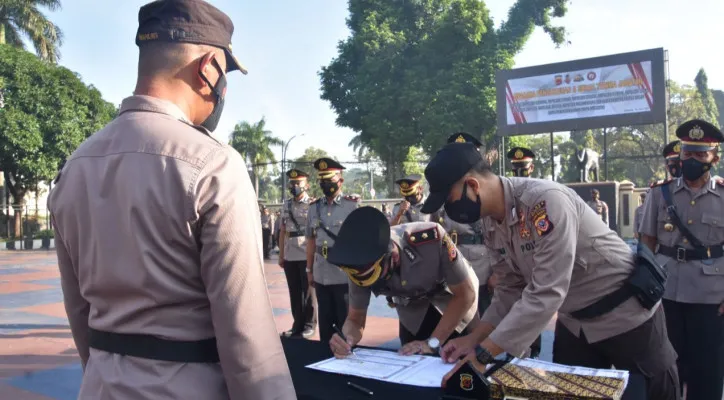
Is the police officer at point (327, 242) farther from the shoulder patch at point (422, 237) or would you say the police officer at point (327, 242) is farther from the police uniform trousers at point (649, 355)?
the police uniform trousers at point (649, 355)

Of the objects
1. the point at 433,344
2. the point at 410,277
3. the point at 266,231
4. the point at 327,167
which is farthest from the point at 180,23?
the point at 266,231

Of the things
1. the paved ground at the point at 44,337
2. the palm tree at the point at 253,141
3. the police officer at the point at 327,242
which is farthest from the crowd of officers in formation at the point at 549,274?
the palm tree at the point at 253,141

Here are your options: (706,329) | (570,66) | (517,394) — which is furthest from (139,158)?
(570,66)

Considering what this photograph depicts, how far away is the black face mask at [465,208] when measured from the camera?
2.42m

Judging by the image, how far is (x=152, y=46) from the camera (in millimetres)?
1423

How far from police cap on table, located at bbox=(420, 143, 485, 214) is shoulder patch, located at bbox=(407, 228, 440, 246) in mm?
740

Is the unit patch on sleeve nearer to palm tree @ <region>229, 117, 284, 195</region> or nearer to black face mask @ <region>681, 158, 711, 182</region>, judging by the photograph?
black face mask @ <region>681, 158, 711, 182</region>

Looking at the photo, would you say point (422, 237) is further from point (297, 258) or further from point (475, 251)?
point (297, 258)

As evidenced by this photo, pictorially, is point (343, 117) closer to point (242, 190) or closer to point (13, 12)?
point (13, 12)

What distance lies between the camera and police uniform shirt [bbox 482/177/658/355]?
2260mm

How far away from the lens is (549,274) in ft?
7.39

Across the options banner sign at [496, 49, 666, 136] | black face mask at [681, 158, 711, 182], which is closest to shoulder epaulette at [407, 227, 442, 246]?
black face mask at [681, 158, 711, 182]

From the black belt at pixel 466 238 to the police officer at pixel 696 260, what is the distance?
1.98 m

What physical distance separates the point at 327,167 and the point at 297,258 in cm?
124
